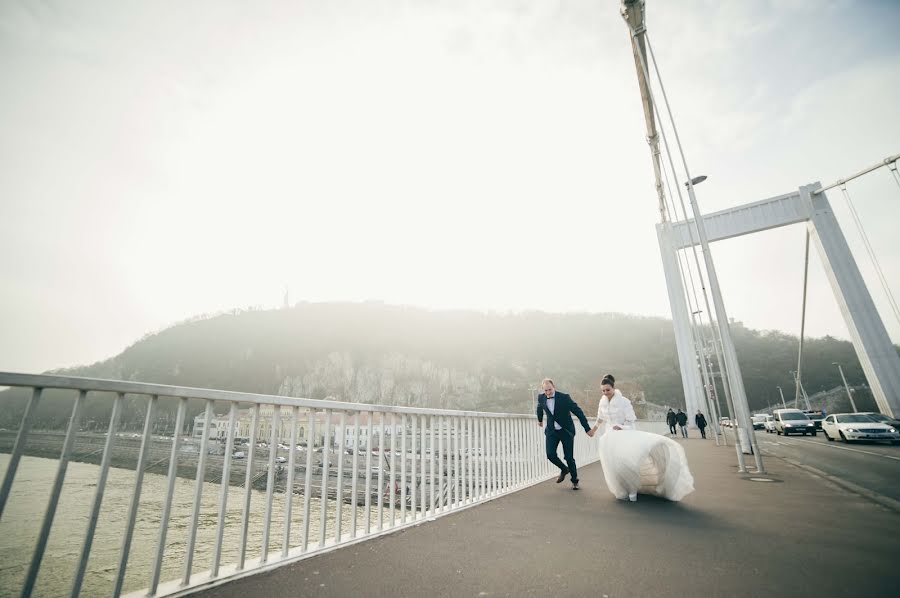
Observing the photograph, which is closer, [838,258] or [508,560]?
[508,560]

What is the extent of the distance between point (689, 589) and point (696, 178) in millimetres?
10377

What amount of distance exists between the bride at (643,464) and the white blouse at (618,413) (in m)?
0.06

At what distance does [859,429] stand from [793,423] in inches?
294

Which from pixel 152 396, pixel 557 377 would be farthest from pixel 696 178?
pixel 557 377

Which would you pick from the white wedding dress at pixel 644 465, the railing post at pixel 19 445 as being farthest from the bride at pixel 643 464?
the railing post at pixel 19 445

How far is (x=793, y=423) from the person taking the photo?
19.2m

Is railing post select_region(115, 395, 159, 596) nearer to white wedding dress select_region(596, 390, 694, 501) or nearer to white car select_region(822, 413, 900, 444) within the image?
white wedding dress select_region(596, 390, 694, 501)

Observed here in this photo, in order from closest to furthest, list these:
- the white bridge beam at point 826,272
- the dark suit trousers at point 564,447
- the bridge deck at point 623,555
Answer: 1. the bridge deck at point 623,555
2. the dark suit trousers at point 564,447
3. the white bridge beam at point 826,272

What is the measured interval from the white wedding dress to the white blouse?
0.44 feet

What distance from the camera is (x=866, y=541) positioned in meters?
2.82

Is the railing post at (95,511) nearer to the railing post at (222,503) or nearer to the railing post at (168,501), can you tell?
the railing post at (168,501)

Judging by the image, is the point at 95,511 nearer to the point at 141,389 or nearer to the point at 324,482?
the point at 141,389

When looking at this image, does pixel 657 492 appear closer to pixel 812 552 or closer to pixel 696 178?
pixel 812 552

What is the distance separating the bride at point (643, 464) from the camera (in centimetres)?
443
